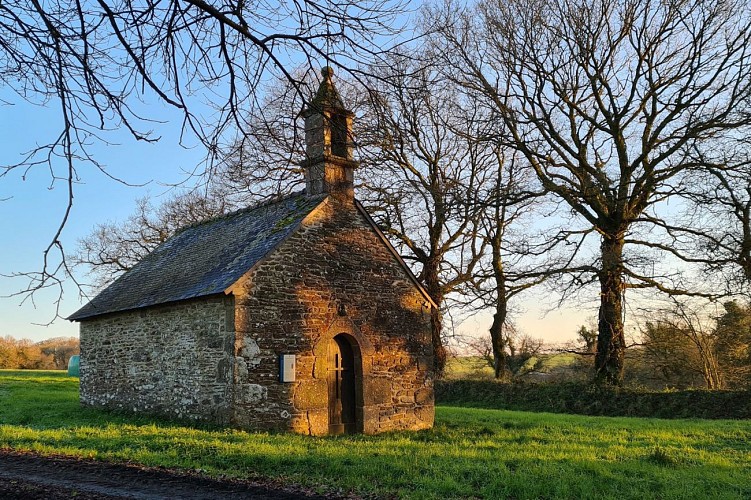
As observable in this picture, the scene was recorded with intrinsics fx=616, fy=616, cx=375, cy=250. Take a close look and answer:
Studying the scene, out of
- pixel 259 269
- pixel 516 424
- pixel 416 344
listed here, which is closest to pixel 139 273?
pixel 259 269

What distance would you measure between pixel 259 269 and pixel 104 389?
24.2 ft

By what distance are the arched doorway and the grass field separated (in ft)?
4.18

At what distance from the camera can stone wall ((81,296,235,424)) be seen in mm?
13859

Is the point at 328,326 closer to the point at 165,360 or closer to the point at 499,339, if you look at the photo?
the point at 165,360

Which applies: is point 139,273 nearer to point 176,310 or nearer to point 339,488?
point 176,310

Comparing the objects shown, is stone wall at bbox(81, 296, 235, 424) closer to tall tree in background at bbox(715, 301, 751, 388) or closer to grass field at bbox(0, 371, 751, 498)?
grass field at bbox(0, 371, 751, 498)

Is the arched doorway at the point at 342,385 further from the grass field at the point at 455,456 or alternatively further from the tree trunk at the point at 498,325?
the tree trunk at the point at 498,325

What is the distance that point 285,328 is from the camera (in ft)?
47.1

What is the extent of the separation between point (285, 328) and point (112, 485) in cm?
656

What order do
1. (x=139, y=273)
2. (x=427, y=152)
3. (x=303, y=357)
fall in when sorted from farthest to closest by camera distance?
(x=427, y=152) → (x=139, y=273) → (x=303, y=357)

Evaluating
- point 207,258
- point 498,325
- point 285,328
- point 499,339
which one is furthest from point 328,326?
point 499,339

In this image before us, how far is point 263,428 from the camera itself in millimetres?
13609

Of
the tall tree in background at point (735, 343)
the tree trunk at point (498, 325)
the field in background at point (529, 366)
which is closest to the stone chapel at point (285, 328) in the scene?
the tree trunk at point (498, 325)

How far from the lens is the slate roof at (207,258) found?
1480 cm
